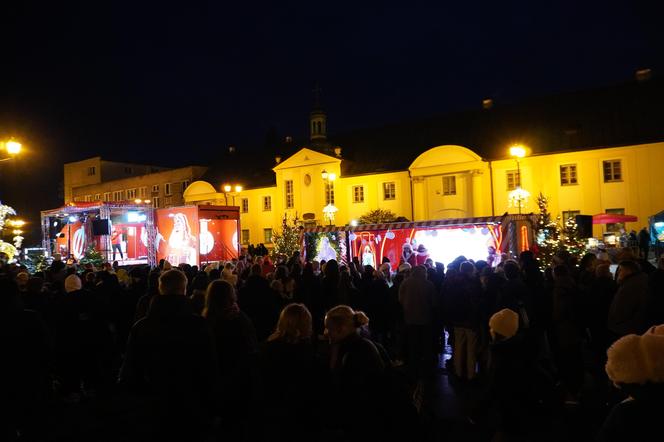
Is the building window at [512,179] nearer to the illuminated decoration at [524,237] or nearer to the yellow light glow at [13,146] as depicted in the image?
the illuminated decoration at [524,237]

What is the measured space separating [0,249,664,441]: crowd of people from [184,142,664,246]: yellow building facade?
→ 19832mm

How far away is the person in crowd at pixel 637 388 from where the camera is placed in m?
2.29

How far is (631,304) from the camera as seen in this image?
6.64 meters

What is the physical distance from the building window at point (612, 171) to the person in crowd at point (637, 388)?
33.4 m

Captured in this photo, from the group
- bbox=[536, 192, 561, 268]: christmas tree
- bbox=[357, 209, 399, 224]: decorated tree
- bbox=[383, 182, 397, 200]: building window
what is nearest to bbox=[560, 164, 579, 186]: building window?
bbox=[357, 209, 399, 224]: decorated tree

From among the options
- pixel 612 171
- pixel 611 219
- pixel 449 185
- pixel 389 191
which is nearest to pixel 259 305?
pixel 611 219

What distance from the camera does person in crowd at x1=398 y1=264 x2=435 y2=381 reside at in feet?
27.5

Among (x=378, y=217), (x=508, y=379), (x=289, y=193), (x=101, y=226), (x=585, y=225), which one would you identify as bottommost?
(x=508, y=379)

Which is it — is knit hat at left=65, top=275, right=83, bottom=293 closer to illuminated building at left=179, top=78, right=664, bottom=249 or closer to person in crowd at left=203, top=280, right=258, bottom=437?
person in crowd at left=203, top=280, right=258, bottom=437

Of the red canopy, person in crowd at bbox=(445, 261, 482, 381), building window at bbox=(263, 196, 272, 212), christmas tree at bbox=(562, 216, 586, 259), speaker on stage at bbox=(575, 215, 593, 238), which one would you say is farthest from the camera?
building window at bbox=(263, 196, 272, 212)

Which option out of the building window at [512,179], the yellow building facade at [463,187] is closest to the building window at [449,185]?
the yellow building facade at [463,187]

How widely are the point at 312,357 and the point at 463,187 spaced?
3338 cm

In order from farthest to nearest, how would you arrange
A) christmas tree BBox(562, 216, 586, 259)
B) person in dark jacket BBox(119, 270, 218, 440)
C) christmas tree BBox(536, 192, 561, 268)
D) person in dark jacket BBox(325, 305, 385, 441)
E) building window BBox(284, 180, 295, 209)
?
building window BBox(284, 180, 295, 209)
christmas tree BBox(562, 216, 586, 259)
christmas tree BBox(536, 192, 561, 268)
person in dark jacket BBox(119, 270, 218, 440)
person in dark jacket BBox(325, 305, 385, 441)

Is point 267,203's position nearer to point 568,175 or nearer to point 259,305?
point 568,175
